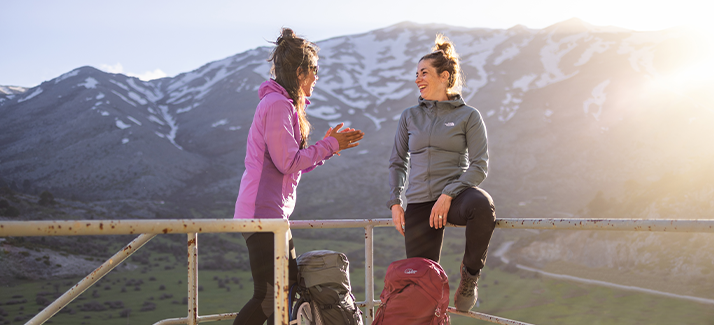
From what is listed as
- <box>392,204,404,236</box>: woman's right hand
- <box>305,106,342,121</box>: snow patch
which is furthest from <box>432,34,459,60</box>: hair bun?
<box>305,106,342,121</box>: snow patch

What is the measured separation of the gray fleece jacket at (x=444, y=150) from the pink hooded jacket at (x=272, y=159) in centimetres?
57

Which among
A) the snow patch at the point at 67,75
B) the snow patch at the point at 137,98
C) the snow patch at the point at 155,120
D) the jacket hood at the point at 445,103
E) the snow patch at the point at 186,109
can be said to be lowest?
the jacket hood at the point at 445,103

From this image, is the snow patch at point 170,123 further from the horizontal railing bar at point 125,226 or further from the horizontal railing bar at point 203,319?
the horizontal railing bar at point 125,226

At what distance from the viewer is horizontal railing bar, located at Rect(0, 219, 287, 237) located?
831 mm

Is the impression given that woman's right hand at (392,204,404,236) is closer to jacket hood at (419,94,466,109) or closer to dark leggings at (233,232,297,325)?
jacket hood at (419,94,466,109)

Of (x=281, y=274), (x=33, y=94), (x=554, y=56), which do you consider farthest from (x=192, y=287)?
(x=33, y=94)

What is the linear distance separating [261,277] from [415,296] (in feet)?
1.94

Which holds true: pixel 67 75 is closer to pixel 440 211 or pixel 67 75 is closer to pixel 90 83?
pixel 90 83

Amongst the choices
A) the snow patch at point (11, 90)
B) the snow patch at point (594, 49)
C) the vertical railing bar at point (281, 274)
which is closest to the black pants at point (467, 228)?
the vertical railing bar at point (281, 274)

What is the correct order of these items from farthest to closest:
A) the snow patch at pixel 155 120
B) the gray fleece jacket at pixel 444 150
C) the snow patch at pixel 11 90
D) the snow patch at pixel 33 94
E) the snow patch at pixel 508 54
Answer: the snow patch at pixel 11 90 → the snow patch at pixel 508 54 → the snow patch at pixel 33 94 → the snow patch at pixel 155 120 → the gray fleece jacket at pixel 444 150

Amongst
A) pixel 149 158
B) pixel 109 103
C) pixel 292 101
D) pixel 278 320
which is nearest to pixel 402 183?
pixel 292 101

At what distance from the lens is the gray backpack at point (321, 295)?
185cm

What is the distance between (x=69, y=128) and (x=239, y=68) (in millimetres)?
41535

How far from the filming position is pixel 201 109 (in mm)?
95688
